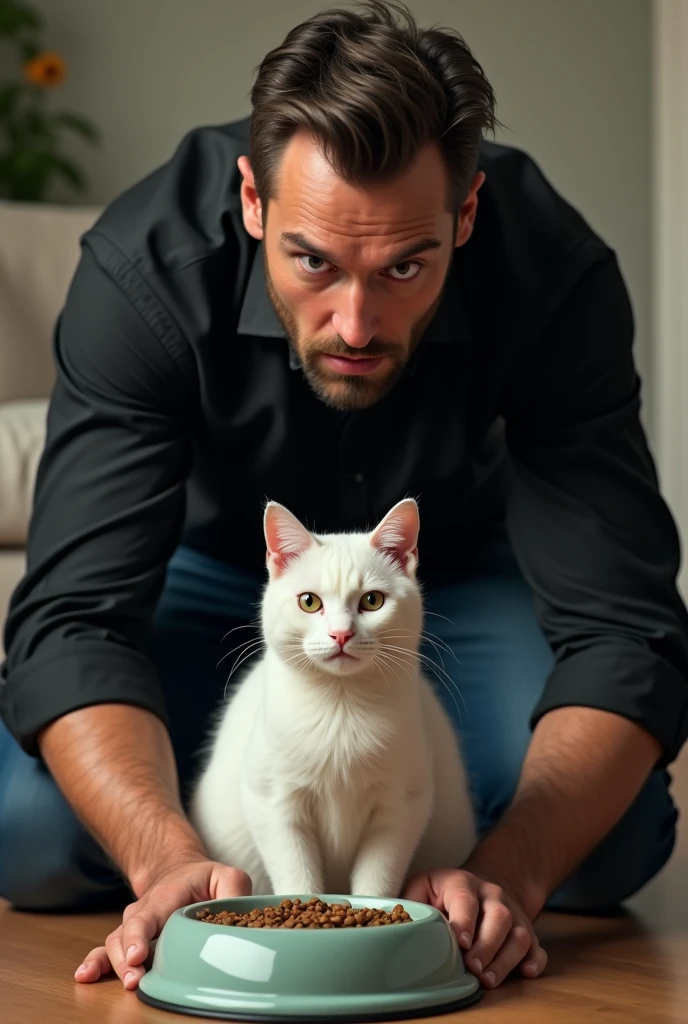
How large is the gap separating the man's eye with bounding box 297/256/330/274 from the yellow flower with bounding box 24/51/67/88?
282 centimetres

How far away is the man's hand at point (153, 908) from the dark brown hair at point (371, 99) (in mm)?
704

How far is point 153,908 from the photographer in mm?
1142

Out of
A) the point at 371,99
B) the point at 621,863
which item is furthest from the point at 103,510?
the point at 621,863

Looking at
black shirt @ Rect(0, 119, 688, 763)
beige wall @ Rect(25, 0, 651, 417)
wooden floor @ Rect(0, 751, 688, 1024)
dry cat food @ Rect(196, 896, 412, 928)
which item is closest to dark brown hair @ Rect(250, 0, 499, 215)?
black shirt @ Rect(0, 119, 688, 763)

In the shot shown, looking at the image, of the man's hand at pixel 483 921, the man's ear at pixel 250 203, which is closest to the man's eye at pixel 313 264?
the man's ear at pixel 250 203

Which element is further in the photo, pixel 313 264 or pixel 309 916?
pixel 313 264

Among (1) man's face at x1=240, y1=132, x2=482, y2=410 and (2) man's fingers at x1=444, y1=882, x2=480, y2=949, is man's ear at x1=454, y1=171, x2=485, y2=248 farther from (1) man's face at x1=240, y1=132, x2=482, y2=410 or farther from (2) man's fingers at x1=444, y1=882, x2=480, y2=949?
(2) man's fingers at x1=444, y1=882, x2=480, y2=949

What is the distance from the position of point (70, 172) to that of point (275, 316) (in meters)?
2.61

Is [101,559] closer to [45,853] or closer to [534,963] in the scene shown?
[45,853]

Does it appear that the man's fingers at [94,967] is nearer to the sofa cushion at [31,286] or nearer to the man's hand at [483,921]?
the man's hand at [483,921]

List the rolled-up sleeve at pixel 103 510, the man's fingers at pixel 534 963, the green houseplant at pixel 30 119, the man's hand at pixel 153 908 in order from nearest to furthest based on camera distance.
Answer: the man's hand at pixel 153 908, the man's fingers at pixel 534 963, the rolled-up sleeve at pixel 103 510, the green houseplant at pixel 30 119

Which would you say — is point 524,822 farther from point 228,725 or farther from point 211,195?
point 211,195

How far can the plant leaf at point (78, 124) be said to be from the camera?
3.88m

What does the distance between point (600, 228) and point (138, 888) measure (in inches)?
138
